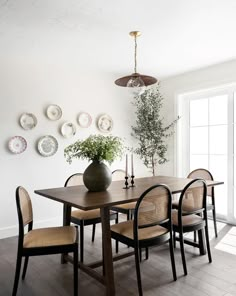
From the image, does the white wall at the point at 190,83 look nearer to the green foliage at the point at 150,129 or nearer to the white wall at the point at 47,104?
the white wall at the point at 47,104

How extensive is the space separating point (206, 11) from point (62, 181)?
301 cm

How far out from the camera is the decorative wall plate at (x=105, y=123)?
466cm

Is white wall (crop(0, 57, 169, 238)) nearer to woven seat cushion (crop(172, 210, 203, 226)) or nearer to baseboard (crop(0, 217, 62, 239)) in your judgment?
baseboard (crop(0, 217, 62, 239))

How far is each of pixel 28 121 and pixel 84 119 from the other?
93 cm

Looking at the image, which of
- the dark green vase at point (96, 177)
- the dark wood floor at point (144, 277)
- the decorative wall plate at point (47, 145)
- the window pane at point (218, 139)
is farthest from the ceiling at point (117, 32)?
the dark wood floor at point (144, 277)

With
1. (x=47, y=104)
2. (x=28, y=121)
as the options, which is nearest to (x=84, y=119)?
(x=47, y=104)

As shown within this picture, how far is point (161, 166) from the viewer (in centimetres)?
520

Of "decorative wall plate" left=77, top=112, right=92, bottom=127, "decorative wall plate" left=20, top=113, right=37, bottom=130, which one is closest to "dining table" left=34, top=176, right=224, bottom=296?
"decorative wall plate" left=20, top=113, right=37, bottom=130

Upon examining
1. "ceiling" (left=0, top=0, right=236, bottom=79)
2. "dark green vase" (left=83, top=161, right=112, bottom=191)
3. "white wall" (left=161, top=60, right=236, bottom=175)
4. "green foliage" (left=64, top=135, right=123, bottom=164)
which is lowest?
"dark green vase" (left=83, top=161, right=112, bottom=191)

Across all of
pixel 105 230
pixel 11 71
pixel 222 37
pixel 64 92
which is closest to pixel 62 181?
pixel 64 92

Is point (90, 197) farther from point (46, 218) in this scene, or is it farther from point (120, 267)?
point (46, 218)

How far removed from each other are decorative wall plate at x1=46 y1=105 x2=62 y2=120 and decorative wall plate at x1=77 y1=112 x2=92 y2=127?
1.16ft

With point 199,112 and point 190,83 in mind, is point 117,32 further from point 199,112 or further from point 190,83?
Answer: point 199,112

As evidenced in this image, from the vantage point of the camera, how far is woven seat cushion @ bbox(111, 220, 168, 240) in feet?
7.68
